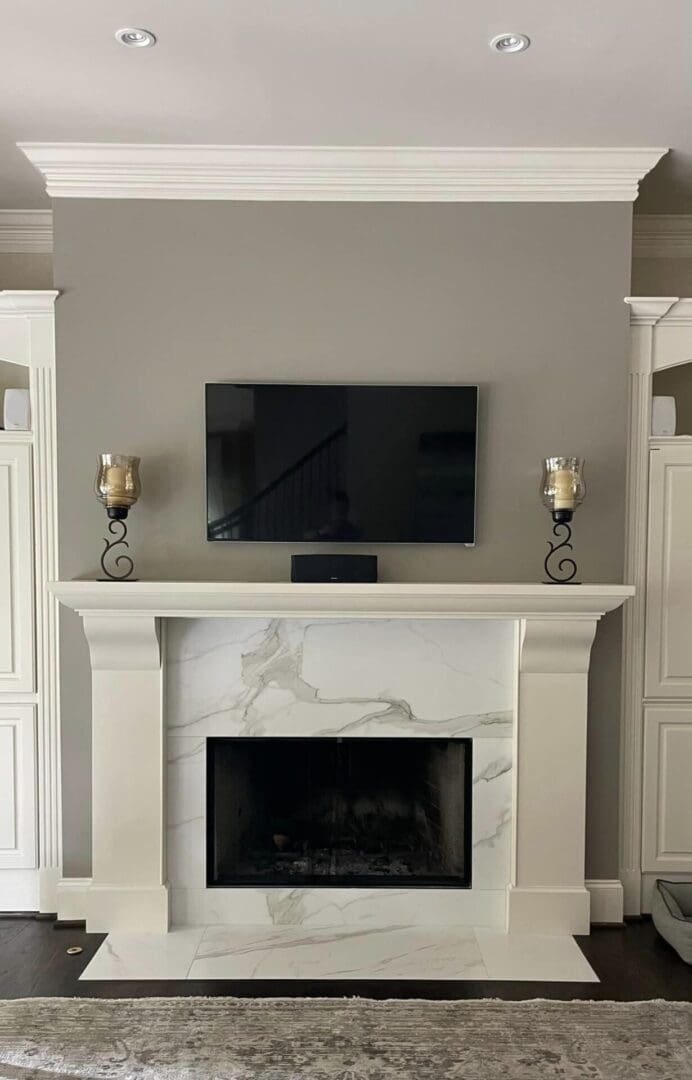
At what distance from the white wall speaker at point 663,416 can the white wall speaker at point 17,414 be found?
7.73 ft

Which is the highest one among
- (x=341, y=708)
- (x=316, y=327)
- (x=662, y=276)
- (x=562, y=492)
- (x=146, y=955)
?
(x=662, y=276)

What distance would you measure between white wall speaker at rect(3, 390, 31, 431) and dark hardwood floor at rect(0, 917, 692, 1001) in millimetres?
1866

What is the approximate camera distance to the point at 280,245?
3.07 metres

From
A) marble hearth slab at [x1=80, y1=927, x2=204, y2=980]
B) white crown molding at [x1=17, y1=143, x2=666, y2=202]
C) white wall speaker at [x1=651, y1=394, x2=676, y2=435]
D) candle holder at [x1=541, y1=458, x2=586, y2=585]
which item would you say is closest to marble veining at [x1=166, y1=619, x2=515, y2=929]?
marble hearth slab at [x1=80, y1=927, x2=204, y2=980]

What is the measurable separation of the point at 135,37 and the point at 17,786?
2.57 m

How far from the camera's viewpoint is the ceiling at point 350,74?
2.20 metres

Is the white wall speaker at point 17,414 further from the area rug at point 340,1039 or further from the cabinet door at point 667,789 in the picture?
the cabinet door at point 667,789

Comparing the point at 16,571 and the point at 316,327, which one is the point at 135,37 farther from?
the point at 16,571

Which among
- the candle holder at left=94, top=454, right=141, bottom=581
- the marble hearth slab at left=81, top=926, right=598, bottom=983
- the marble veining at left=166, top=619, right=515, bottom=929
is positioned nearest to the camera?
the marble hearth slab at left=81, top=926, right=598, bottom=983

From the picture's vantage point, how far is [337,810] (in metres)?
3.20

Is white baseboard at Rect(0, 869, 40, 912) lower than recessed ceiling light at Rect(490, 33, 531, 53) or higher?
lower

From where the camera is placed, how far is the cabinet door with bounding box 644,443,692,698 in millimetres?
3168

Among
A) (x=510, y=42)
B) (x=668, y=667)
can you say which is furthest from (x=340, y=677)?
(x=510, y=42)

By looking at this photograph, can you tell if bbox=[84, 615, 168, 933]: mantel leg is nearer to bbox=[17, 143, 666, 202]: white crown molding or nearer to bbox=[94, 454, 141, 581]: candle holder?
bbox=[94, 454, 141, 581]: candle holder
